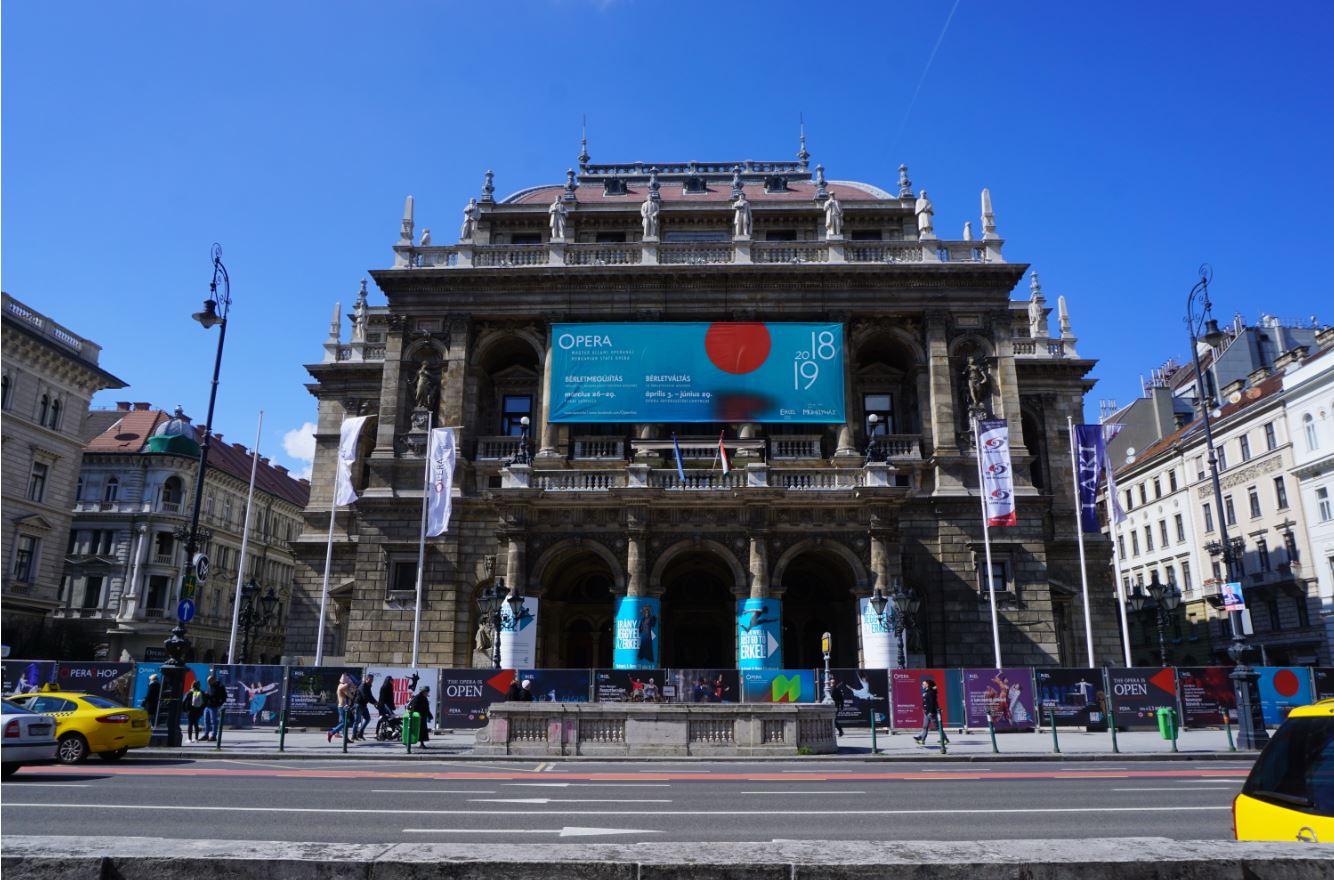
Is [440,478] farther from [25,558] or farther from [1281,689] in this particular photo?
[1281,689]

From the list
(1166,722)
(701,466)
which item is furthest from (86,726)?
(1166,722)

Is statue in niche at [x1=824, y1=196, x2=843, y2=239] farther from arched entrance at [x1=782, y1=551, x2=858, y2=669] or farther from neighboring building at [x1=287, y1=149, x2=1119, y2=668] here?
arched entrance at [x1=782, y1=551, x2=858, y2=669]

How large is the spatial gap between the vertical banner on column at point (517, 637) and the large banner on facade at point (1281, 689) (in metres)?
22.5

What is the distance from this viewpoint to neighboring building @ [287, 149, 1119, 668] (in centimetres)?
3225

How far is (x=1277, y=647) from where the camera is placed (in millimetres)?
44375

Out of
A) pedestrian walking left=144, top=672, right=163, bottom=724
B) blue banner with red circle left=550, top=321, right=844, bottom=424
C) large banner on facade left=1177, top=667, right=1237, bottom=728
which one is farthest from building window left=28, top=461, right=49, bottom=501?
large banner on facade left=1177, top=667, right=1237, bottom=728

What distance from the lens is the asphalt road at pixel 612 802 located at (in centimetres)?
934

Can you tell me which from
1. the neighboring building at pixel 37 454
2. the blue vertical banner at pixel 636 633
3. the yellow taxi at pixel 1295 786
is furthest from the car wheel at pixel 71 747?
the neighboring building at pixel 37 454

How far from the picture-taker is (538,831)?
9.38 m

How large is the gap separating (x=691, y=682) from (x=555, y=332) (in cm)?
1621

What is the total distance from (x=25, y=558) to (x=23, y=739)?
120 feet

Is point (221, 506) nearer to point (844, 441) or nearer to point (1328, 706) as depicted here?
point (844, 441)

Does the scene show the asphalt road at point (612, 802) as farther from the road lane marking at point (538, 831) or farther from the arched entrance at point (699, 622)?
the arched entrance at point (699, 622)

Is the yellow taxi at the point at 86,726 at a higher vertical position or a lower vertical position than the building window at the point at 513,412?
lower
